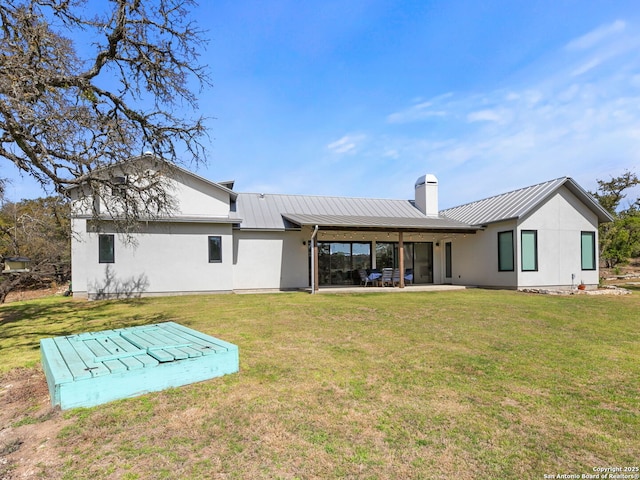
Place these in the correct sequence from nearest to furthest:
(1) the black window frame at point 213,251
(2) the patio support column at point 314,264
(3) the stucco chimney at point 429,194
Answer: (2) the patio support column at point 314,264 → (1) the black window frame at point 213,251 → (3) the stucco chimney at point 429,194

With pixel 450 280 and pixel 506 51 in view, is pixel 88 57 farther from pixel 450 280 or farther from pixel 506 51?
pixel 450 280

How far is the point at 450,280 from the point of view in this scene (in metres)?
19.5

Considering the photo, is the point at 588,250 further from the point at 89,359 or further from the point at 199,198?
the point at 89,359

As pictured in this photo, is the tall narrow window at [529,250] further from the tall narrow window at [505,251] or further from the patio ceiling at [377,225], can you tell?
the patio ceiling at [377,225]

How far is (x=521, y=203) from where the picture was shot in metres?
16.3

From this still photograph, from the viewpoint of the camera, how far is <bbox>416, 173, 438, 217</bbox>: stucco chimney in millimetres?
20016

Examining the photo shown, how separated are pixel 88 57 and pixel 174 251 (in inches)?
311

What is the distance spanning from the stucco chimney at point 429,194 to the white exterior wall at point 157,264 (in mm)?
10668

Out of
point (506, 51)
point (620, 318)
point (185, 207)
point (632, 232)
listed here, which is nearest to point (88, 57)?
point (185, 207)

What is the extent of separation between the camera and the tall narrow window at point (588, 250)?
17.0 meters

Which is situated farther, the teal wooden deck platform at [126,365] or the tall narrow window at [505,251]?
the tall narrow window at [505,251]

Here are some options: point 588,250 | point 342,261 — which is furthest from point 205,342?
point 588,250

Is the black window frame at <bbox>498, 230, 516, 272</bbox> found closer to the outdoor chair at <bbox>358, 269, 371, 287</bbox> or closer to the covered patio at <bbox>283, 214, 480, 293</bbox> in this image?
the covered patio at <bbox>283, 214, 480, 293</bbox>

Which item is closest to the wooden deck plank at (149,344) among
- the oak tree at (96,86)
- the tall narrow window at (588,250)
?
the oak tree at (96,86)
